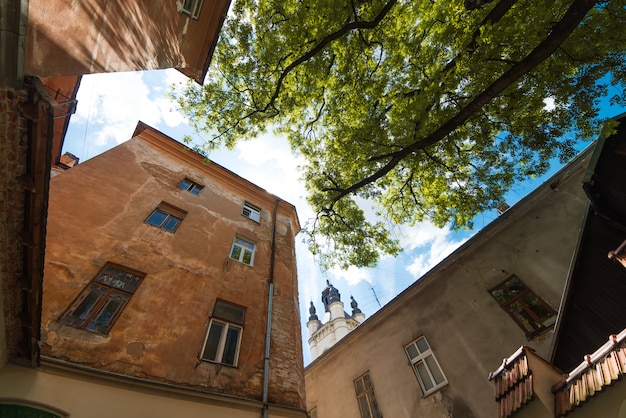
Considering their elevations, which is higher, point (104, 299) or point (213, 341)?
point (104, 299)

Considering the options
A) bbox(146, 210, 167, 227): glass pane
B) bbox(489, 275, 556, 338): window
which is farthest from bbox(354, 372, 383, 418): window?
bbox(146, 210, 167, 227): glass pane

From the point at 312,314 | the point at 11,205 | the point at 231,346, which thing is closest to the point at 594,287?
the point at 231,346

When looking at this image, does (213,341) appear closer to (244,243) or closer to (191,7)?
(244,243)

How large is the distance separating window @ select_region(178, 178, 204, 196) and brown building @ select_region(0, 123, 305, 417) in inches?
3.3

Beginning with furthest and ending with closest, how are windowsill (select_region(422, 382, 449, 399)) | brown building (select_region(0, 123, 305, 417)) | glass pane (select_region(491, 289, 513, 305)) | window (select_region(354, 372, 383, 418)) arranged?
window (select_region(354, 372, 383, 418))
glass pane (select_region(491, 289, 513, 305))
windowsill (select_region(422, 382, 449, 399))
brown building (select_region(0, 123, 305, 417))

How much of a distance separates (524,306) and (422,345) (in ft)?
11.9

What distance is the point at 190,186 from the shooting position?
36.8 feet

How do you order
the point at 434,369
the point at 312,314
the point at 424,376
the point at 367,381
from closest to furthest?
the point at 434,369 → the point at 424,376 → the point at 367,381 → the point at 312,314

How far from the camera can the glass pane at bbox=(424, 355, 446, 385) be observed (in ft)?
28.2

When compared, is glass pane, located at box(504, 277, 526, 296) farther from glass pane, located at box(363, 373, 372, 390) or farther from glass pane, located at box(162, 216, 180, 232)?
glass pane, located at box(162, 216, 180, 232)

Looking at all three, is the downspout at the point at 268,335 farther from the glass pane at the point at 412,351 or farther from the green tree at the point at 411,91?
the glass pane at the point at 412,351

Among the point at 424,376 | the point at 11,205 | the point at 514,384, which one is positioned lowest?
the point at 514,384

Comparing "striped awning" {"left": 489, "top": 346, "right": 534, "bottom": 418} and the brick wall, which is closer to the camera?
the brick wall

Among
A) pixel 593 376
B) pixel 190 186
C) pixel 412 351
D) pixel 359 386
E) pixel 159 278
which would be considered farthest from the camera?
pixel 190 186
